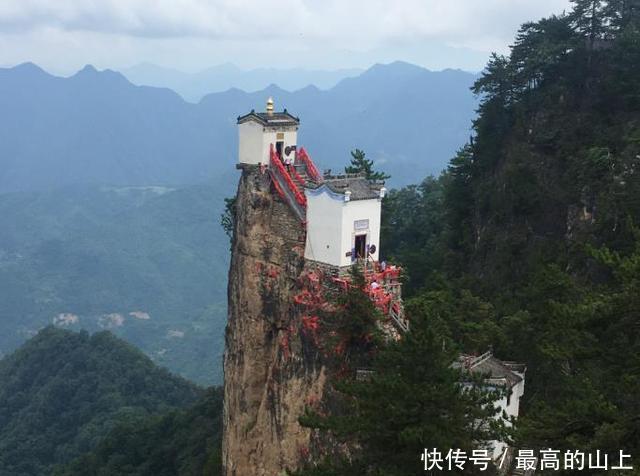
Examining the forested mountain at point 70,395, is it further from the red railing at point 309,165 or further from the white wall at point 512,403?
the white wall at point 512,403

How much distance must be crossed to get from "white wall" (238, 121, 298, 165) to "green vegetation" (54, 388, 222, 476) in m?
24.3

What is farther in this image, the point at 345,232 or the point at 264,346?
the point at 264,346

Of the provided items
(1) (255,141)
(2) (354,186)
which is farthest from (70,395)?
(2) (354,186)

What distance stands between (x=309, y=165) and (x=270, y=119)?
208 centimetres

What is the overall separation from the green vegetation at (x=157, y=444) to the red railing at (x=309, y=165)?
23.9 metres

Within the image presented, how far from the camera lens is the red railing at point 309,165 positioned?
30875mm

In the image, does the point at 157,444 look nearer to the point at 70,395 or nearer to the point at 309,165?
the point at 70,395

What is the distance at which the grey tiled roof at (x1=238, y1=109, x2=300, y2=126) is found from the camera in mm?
30781

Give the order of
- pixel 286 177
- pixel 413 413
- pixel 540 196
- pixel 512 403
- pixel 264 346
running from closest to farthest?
1. pixel 413 413
2. pixel 512 403
3. pixel 286 177
4. pixel 264 346
5. pixel 540 196

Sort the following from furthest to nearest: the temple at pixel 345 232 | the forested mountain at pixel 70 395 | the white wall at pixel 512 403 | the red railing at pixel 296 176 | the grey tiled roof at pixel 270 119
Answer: the forested mountain at pixel 70 395
the grey tiled roof at pixel 270 119
the red railing at pixel 296 176
the temple at pixel 345 232
the white wall at pixel 512 403

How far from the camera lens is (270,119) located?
31219 millimetres

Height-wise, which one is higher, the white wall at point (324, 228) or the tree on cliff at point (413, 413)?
the white wall at point (324, 228)

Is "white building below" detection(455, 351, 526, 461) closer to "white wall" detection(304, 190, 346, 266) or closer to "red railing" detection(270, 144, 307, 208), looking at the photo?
"white wall" detection(304, 190, 346, 266)

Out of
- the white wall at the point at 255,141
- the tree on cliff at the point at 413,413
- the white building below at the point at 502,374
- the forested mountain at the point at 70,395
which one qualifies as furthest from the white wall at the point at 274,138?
the forested mountain at the point at 70,395
